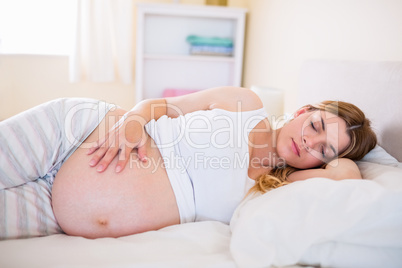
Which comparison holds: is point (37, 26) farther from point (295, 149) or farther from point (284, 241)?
point (284, 241)

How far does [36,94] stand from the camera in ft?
9.93

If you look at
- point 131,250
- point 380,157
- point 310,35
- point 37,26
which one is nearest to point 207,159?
point 131,250

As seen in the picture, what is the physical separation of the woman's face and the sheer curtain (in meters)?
2.18

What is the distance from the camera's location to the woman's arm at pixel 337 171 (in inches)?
40.4

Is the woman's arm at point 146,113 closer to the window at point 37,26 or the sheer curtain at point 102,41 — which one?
the sheer curtain at point 102,41

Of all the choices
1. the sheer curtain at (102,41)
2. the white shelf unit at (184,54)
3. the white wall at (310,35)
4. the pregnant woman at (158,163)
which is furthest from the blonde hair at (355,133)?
the sheer curtain at (102,41)

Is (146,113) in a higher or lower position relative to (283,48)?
lower

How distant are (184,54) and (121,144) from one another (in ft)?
6.96

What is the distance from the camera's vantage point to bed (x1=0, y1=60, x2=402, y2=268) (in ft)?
2.59

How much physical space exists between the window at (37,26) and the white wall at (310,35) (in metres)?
1.52

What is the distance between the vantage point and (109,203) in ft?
3.32

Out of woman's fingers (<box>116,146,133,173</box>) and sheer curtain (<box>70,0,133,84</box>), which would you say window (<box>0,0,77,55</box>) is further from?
woman's fingers (<box>116,146,133,173</box>)

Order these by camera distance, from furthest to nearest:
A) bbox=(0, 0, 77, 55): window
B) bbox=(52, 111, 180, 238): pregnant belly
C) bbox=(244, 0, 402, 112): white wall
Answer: bbox=(0, 0, 77, 55): window, bbox=(244, 0, 402, 112): white wall, bbox=(52, 111, 180, 238): pregnant belly

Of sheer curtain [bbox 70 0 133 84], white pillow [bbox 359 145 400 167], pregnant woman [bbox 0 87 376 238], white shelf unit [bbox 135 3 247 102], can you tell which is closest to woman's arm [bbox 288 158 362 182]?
pregnant woman [bbox 0 87 376 238]
